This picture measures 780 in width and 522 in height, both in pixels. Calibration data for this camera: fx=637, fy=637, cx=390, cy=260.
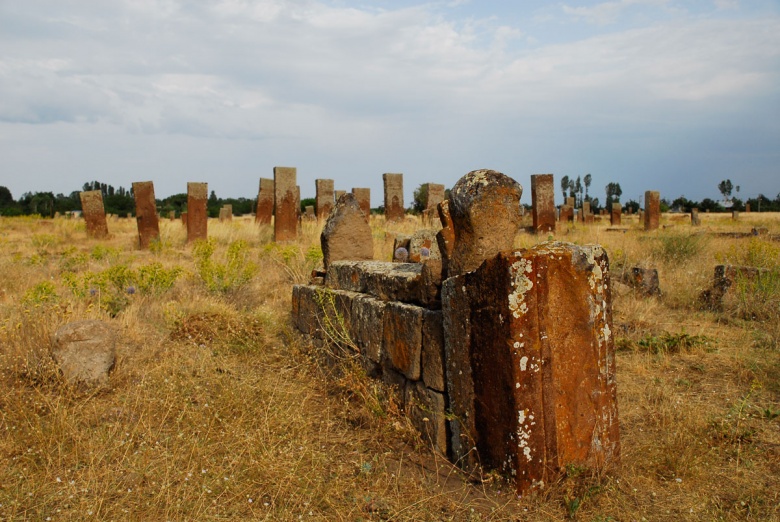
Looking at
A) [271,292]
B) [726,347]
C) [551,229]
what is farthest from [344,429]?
[551,229]

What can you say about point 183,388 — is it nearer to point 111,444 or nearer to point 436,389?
point 111,444

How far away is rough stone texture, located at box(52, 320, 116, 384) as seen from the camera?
4.99 metres

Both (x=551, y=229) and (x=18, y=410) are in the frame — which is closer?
(x=18, y=410)

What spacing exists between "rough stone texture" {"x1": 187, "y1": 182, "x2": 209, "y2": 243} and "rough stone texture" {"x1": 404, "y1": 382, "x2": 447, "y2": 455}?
485 inches

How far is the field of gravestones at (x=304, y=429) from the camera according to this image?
3.14 meters

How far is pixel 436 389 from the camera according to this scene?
3.90m

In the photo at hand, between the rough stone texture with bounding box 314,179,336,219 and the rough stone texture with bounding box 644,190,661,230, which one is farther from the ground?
the rough stone texture with bounding box 314,179,336,219

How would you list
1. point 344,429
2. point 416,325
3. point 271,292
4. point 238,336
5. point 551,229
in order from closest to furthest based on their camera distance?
point 416,325, point 344,429, point 238,336, point 271,292, point 551,229

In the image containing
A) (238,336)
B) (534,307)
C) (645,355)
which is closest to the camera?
(534,307)

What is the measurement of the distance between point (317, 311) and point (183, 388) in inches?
61.7

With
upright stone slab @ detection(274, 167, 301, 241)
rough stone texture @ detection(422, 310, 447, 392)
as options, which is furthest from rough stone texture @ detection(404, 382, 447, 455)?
upright stone slab @ detection(274, 167, 301, 241)

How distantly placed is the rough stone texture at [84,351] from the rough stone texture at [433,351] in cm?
273

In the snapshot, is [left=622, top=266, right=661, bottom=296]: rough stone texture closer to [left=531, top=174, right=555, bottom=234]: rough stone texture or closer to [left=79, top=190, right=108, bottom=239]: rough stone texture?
[left=531, top=174, right=555, bottom=234]: rough stone texture

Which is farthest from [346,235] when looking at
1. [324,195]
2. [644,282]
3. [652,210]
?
[652,210]
